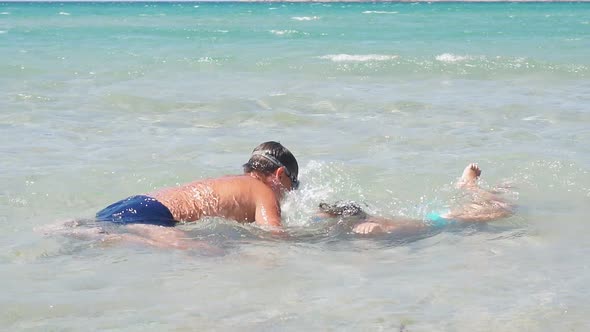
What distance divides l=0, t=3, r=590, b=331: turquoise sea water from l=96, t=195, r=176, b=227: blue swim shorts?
237mm

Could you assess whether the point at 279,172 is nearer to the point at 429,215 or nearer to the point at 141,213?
the point at 141,213

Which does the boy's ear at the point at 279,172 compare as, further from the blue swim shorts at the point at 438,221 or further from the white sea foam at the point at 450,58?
the white sea foam at the point at 450,58

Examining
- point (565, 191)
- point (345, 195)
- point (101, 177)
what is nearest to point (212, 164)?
point (101, 177)

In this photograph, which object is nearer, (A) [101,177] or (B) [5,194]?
(B) [5,194]

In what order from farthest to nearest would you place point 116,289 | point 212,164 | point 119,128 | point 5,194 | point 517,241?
point 119,128, point 212,164, point 5,194, point 517,241, point 116,289

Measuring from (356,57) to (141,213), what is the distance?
11.8 meters

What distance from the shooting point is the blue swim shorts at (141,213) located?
464 cm

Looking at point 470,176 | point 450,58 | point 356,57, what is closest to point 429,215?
point 470,176

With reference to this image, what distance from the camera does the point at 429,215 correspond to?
5059mm

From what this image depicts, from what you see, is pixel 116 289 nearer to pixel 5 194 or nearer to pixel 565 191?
pixel 5 194

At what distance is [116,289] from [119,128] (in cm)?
468

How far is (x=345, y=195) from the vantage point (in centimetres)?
580

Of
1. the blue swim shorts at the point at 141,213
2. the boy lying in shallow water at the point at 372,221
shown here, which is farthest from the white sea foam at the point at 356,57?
the blue swim shorts at the point at 141,213

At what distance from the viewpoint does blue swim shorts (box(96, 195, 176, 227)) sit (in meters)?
4.64
